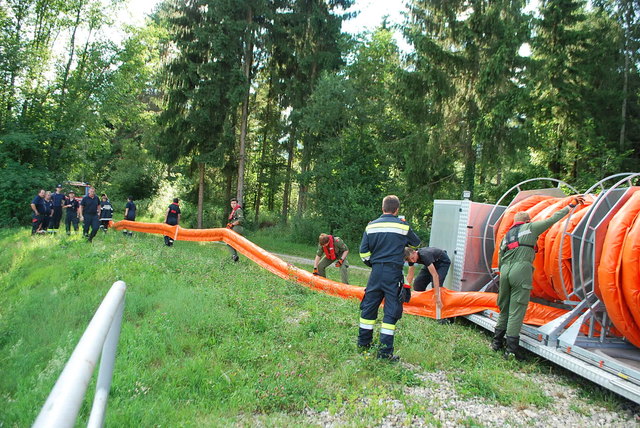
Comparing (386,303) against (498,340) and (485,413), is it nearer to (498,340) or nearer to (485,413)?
(485,413)

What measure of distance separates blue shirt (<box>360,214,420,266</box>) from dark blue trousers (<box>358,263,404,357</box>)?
0.09 meters

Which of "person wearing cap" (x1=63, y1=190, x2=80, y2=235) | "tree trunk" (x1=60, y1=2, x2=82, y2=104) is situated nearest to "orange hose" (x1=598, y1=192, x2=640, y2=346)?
"person wearing cap" (x1=63, y1=190, x2=80, y2=235)

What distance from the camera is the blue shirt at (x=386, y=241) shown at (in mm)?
5672

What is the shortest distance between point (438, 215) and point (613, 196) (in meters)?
3.63

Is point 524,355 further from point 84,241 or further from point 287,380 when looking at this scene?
point 84,241

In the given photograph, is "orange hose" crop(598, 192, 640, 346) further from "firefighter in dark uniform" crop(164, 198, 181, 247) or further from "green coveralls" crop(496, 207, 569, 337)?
"firefighter in dark uniform" crop(164, 198, 181, 247)

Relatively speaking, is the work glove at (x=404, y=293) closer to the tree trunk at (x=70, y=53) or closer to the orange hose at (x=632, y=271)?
the orange hose at (x=632, y=271)

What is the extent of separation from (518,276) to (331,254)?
15.2 feet

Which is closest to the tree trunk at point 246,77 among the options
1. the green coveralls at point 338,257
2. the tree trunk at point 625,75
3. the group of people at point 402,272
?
the green coveralls at point 338,257

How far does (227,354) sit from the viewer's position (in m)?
5.45

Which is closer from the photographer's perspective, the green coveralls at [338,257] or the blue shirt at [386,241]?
the blue shirt at [386,241]

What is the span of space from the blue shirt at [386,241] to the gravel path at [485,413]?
1476mm

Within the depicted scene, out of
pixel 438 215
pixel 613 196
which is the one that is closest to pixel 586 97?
pixel 438 215

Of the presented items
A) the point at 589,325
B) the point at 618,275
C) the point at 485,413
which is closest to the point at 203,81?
the point at 589,325
